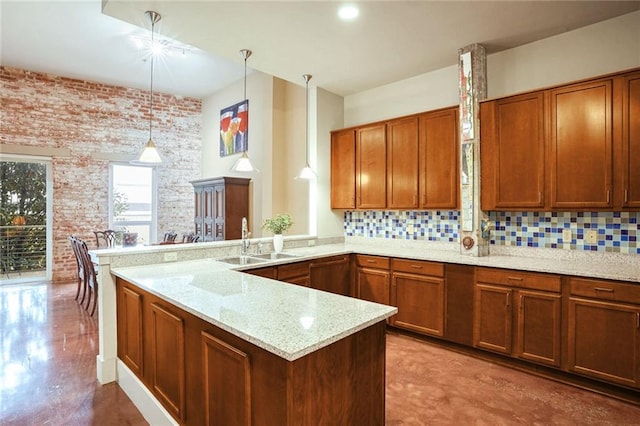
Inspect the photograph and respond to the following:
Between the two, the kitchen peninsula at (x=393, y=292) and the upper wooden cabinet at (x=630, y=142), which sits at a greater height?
the upper wooden cabinet at (x=630, y=142)

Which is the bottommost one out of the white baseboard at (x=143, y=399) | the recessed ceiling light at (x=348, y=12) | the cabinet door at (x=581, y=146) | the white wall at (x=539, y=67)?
the white baseboard at (x=143, y=399)

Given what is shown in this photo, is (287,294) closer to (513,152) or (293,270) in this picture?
(293,270)

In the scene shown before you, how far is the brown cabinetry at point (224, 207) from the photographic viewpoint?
19.2 feet

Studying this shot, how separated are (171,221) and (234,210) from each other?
236 centimetres

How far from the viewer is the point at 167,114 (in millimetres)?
7391

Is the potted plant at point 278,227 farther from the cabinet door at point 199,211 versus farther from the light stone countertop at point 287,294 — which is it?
the cabinet door at point 199,211

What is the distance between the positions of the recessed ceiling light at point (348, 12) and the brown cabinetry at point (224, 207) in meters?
3.59

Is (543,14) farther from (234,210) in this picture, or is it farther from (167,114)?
(167,114)

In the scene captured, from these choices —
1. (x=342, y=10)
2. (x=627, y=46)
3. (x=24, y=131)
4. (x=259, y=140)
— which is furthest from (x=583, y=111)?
(x=24, y=131)

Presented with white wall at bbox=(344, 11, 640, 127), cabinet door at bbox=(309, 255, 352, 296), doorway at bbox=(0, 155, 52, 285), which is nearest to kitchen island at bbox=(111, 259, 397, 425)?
cabinet door at bbox=(309, 255, 352, 296)

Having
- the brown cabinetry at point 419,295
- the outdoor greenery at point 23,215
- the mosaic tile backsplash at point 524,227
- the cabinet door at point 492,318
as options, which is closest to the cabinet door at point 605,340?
the cabinet door at point 492,318

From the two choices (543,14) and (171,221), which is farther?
(171,221)

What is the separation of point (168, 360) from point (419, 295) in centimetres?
242

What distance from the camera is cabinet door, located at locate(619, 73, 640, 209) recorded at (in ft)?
8.51
